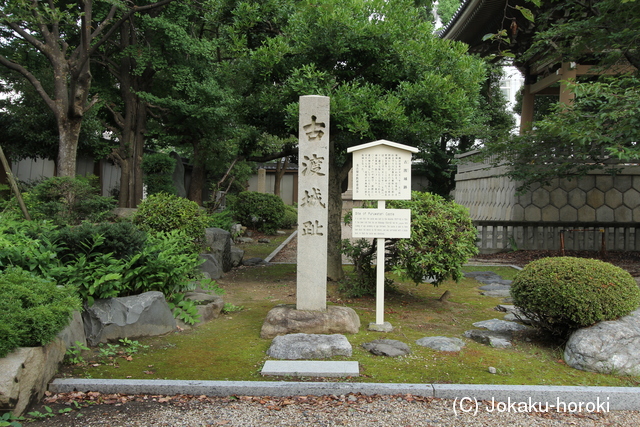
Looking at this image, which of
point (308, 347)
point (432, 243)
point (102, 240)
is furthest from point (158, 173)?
point (308, 347)

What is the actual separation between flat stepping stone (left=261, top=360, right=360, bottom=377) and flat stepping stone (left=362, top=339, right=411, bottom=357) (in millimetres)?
515

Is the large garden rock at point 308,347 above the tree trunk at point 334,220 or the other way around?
the other way around

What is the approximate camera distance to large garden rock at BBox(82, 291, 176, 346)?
17.3 feet

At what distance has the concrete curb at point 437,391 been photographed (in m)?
4.06

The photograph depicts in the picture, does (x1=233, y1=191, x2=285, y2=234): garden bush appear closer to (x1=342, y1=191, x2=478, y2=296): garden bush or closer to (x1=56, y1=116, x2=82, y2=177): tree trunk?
(x1=56, y1=116, x2=82, y2=177): tree trunk

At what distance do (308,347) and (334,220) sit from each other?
150 inches

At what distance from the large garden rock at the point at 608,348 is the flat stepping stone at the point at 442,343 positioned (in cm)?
108

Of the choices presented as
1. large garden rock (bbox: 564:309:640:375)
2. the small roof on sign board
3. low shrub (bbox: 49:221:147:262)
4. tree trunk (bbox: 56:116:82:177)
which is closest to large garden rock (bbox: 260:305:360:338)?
low shrub (bbox: 49:221:147:262)

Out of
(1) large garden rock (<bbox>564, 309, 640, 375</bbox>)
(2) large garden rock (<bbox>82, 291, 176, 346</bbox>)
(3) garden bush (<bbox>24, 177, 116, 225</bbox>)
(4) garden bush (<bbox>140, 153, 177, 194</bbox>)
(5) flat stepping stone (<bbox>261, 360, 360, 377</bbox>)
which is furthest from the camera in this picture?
(4) garden bush (<bbox>140, 153, 177, 194</bbox>)

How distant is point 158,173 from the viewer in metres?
18.4

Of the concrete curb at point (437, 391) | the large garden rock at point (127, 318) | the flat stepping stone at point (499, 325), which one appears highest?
the large garden rock at point (127, 318)

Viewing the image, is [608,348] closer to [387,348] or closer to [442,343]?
[442,343]

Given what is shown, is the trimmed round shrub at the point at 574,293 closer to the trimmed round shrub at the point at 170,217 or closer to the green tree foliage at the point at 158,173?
the trimmed round shrub at the point at 170,217

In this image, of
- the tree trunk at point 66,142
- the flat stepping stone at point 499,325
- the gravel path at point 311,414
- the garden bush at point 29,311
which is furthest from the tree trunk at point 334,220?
the tree trunk at point 66,142
